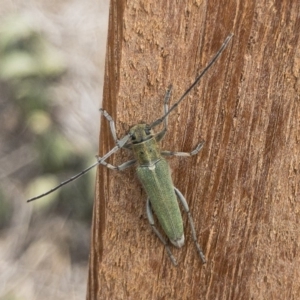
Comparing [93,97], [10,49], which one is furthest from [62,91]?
[10,49]

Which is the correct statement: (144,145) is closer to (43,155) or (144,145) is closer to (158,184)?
(158,184)

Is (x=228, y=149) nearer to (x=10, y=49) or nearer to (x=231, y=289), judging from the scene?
(x=231, y=289)

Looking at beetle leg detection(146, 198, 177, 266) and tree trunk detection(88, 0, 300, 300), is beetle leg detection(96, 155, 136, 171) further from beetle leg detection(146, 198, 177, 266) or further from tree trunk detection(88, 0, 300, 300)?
beetle leg detection(146, 198, 177, 266)

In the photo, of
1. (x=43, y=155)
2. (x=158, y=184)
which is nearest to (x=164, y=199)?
(x=158, y=184)

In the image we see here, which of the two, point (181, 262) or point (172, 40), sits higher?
point (172, 40)

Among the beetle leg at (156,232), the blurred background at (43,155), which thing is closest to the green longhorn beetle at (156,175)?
the beetle leg at (156,232)

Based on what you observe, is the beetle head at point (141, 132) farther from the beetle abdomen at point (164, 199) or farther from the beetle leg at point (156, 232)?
the beetle leg at point (156, 232)
